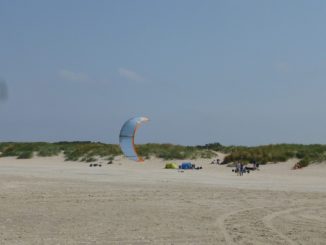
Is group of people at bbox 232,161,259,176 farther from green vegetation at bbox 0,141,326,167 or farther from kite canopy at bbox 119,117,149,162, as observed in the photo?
kite canopy at bbox 119,117,149,162

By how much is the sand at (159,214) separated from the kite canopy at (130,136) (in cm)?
1294

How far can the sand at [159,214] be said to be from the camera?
8.18 meters

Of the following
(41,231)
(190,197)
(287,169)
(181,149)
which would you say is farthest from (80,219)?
(181,149)

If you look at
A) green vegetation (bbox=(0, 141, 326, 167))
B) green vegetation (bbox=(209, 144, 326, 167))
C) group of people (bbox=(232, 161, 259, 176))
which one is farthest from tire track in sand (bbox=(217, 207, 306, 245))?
green vegetation (bbox=(0, 141, 326, 167))

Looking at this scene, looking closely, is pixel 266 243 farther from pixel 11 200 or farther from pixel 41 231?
pixel 11 200

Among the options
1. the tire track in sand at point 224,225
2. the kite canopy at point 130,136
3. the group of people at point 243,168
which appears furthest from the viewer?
the kite canopy at point 130,136

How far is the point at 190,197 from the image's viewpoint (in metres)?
13.7

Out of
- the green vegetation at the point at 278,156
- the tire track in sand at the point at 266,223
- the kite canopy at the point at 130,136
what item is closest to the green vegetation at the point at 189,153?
the green vegetation at the point at 278,156

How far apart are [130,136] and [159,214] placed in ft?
68.0

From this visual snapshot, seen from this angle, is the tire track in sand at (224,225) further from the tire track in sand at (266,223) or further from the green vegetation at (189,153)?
the green vegetation at (189,153)

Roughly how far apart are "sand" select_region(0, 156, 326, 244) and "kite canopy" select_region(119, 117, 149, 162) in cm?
1294

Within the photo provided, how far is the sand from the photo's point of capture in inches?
322

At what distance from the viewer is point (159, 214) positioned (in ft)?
34.9

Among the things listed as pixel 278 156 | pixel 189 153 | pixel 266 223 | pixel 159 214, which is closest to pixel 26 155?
pixel 189 153
